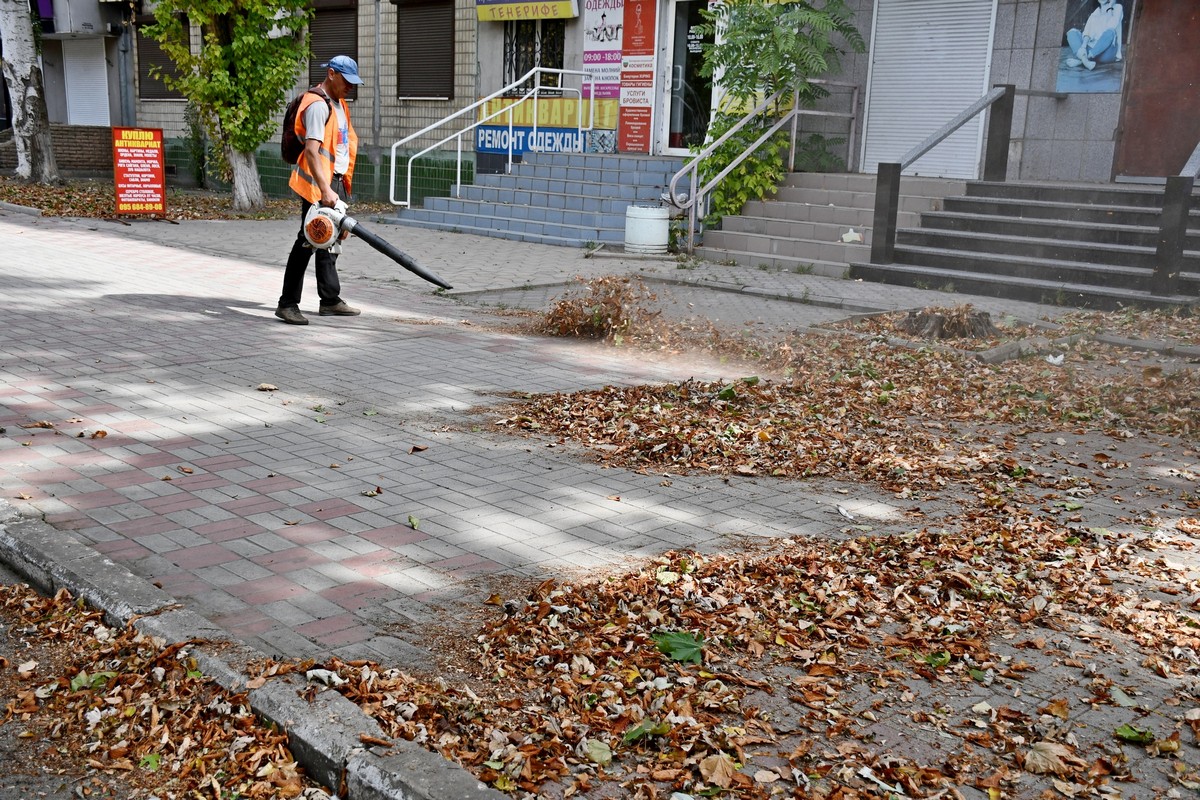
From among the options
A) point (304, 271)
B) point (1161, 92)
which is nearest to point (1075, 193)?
point (1161, 92)

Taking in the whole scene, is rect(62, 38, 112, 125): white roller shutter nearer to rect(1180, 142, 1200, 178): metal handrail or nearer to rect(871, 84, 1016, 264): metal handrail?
rect(871, 84, 1016, 264): metal handrail

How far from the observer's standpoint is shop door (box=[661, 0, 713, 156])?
19297 mm

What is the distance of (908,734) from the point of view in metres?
3.46

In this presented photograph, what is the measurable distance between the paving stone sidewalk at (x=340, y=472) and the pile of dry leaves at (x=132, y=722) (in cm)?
32

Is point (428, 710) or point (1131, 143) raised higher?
point (1131, 143)

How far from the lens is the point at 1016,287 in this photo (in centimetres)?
1277

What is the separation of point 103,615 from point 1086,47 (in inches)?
557

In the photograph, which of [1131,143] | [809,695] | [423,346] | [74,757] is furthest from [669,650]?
[1131,143]

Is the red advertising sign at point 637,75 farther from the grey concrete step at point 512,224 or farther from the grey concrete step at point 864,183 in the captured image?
the grey concrete step at point 864,183

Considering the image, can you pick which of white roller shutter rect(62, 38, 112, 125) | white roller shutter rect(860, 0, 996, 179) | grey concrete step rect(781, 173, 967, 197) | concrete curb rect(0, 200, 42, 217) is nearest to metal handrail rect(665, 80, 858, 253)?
grey concrete step rect(781, 173, 967, 197)

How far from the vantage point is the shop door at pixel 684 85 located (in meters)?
19.3

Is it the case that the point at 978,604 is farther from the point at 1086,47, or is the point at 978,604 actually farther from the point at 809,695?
the point at 1086,47

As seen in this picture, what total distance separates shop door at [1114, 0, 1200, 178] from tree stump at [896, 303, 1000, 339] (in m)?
5.59

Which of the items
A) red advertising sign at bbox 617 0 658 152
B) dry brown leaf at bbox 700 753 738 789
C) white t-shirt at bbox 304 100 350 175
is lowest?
dry brown leaf at bbox 700 753 738 789
